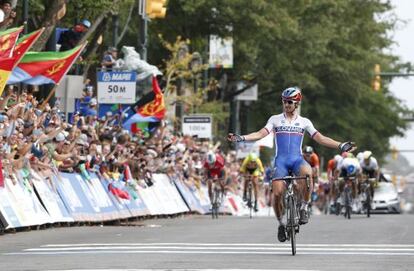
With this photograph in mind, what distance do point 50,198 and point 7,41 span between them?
9.95 ft

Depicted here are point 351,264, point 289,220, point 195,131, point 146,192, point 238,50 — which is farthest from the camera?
point 238,50

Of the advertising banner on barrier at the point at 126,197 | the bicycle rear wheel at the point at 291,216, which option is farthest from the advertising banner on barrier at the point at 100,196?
the bicycle rear wheel at the point at 291,216

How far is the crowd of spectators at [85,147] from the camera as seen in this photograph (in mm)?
24969

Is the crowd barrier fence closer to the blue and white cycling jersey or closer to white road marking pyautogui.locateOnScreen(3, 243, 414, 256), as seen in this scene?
white road marking pyautogui.locateOnScreen(3, 243, 414, 256)

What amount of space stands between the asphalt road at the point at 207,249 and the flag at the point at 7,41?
3.22m

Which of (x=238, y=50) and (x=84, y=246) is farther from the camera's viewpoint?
(x=238, y=50)

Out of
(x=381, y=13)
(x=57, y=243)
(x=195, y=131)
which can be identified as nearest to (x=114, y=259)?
(x=57, y=243)

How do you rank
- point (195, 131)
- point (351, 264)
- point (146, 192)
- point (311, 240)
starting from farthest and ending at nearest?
point (195, 131), point (146, 192), point (311, 240), point (351, 264)

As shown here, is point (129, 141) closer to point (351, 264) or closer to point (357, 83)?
point (351, 264)

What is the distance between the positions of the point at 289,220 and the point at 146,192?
16497 mm

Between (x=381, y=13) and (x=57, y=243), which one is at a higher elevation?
(x=381, y=13)

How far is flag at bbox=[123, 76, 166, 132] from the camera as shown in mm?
39000

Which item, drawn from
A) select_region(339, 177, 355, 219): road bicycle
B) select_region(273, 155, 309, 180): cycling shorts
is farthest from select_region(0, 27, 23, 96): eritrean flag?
select_region(339, 177, 355, 219): road bicycle

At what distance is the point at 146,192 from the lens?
3469cm
